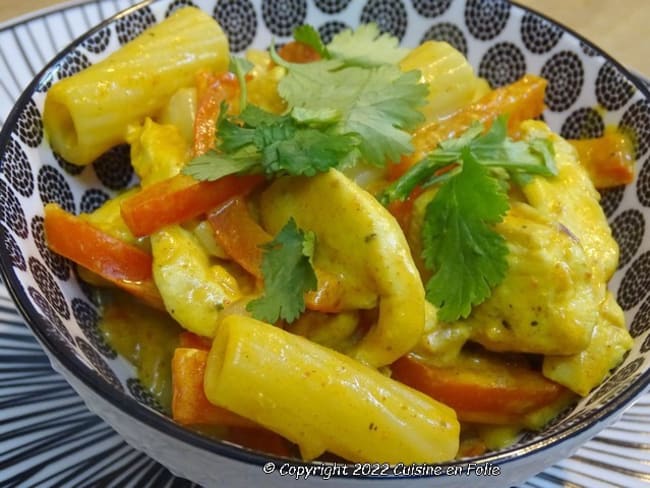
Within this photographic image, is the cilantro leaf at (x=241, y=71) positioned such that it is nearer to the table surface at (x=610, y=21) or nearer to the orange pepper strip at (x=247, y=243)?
the orange pepper strip at (x=247, y=243)

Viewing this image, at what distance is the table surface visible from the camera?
264cm

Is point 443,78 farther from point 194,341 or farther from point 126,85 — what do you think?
point 194,341

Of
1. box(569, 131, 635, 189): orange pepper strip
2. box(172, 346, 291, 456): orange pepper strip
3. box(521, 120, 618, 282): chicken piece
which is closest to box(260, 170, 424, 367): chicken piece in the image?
box(172, 346, 291, 456): orange pepper strip

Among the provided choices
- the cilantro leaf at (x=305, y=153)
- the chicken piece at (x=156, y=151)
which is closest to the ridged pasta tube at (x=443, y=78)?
the cilantro leaf at (x=305, y=153)

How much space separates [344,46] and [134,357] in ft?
2.74

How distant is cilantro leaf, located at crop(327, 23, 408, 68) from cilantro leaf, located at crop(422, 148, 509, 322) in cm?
48

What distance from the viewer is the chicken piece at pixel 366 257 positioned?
3.92 ft

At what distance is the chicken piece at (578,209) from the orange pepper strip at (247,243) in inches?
18.0

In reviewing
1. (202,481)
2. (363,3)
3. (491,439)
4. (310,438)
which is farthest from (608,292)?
(363,3)

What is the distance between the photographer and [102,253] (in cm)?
136

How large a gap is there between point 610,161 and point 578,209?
226 mm

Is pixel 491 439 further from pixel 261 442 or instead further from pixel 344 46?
pixel 344 46

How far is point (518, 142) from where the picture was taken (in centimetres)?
149

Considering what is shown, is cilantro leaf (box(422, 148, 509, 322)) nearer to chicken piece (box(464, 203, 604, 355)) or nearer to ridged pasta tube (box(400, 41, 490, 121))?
chicken piece (box(464, 203, 604, 355))
